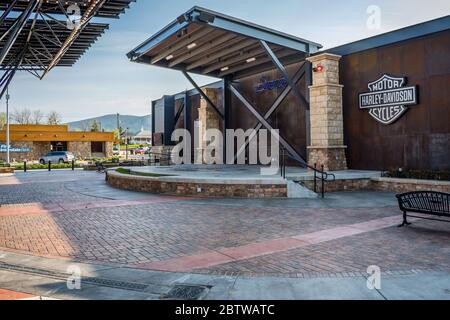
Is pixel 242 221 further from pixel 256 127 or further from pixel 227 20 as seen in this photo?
pixel 256 127

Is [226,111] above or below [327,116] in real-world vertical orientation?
above

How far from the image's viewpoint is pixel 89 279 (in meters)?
5.27

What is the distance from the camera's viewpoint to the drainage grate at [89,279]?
4.99 m

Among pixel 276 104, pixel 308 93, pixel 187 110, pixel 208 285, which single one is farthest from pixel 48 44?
pixel 208 285

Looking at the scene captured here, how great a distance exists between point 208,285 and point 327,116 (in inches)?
533

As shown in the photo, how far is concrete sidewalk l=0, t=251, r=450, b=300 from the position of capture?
4594 mm

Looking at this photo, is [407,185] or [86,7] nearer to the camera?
[407,185]

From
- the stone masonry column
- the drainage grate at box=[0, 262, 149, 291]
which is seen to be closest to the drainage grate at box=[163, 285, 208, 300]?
the drainage grate at box=[0, 262, 149, 291]

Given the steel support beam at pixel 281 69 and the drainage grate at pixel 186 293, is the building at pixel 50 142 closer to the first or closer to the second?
the steel support beam at pixel 281 69

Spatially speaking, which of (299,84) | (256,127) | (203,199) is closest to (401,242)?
(203,199)

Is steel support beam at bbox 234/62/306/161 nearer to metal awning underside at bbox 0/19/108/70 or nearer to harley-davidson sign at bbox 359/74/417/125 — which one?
harley-davidson sign at bbox 359/74/417/125

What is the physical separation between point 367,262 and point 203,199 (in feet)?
27.5

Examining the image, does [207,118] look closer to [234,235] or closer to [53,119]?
[234,235]

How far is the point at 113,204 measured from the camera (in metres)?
12.8
